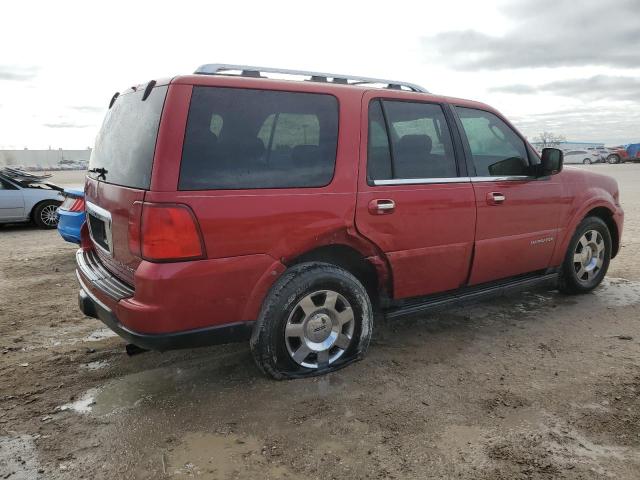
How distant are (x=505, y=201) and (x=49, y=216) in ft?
30.8

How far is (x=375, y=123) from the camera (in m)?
3.41

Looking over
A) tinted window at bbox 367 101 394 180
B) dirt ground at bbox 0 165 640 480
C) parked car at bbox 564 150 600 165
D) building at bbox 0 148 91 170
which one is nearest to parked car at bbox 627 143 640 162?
parked car at bbox 564 150 600 165

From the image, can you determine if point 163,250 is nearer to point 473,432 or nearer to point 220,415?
point 220,415

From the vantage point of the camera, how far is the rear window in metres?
2.75

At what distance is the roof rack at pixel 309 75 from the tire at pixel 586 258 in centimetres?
223

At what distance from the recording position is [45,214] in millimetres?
10211

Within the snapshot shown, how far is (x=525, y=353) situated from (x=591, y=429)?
103 cm

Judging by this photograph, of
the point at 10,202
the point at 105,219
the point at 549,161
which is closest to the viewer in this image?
the point at 105,219

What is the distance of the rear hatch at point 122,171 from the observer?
9.03 feet

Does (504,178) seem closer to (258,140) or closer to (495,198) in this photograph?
(495,198)

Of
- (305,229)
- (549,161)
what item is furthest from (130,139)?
(549,161)

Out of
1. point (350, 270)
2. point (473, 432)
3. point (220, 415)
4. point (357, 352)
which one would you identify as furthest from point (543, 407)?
point (220, 415)

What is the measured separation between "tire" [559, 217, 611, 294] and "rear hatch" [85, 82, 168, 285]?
391 centimetres

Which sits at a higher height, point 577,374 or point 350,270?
point 350,270
